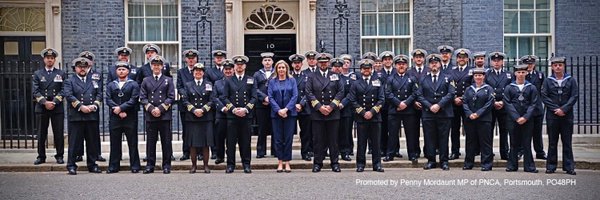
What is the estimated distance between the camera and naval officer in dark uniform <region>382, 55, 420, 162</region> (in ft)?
55.3

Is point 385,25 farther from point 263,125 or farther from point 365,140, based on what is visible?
point 365,140

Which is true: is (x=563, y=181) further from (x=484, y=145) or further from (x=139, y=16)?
(x=139, y=16)

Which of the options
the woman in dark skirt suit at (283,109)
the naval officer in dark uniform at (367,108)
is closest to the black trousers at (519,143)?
the naval officer in dark uniform at (367,108)

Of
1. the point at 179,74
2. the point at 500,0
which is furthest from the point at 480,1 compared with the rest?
the point at 179,74

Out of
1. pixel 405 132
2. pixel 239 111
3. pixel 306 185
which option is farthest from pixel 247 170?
pixel 405 132

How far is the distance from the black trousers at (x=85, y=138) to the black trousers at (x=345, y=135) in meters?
4.21

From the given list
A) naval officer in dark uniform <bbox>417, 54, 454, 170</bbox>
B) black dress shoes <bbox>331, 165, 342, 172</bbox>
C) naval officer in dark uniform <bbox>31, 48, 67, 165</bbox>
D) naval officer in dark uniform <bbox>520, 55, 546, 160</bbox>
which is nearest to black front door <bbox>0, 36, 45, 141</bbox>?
naval officer in dark uniform <bbox>31, 48, 67, 165</bbox>

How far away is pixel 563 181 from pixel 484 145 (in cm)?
200

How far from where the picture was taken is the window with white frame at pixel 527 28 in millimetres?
22000

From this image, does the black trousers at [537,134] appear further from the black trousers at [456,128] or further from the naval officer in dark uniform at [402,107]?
the naval officer in dark uniform at [402,107]

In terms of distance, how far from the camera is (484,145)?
16.2 meters

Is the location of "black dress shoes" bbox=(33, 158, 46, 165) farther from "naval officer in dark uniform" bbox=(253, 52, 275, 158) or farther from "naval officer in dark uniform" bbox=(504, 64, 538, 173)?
"naval officer in dark uniform" bbox=(504, 64, 538, 173)

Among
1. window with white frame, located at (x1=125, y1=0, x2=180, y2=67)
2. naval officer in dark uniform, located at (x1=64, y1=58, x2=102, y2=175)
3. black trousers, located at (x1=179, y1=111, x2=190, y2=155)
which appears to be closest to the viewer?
naval officer in dark uniform, located at (x1=64, y1=58, x2=102, y2=175)

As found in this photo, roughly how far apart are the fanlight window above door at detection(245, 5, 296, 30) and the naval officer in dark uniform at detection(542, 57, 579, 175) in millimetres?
7616
